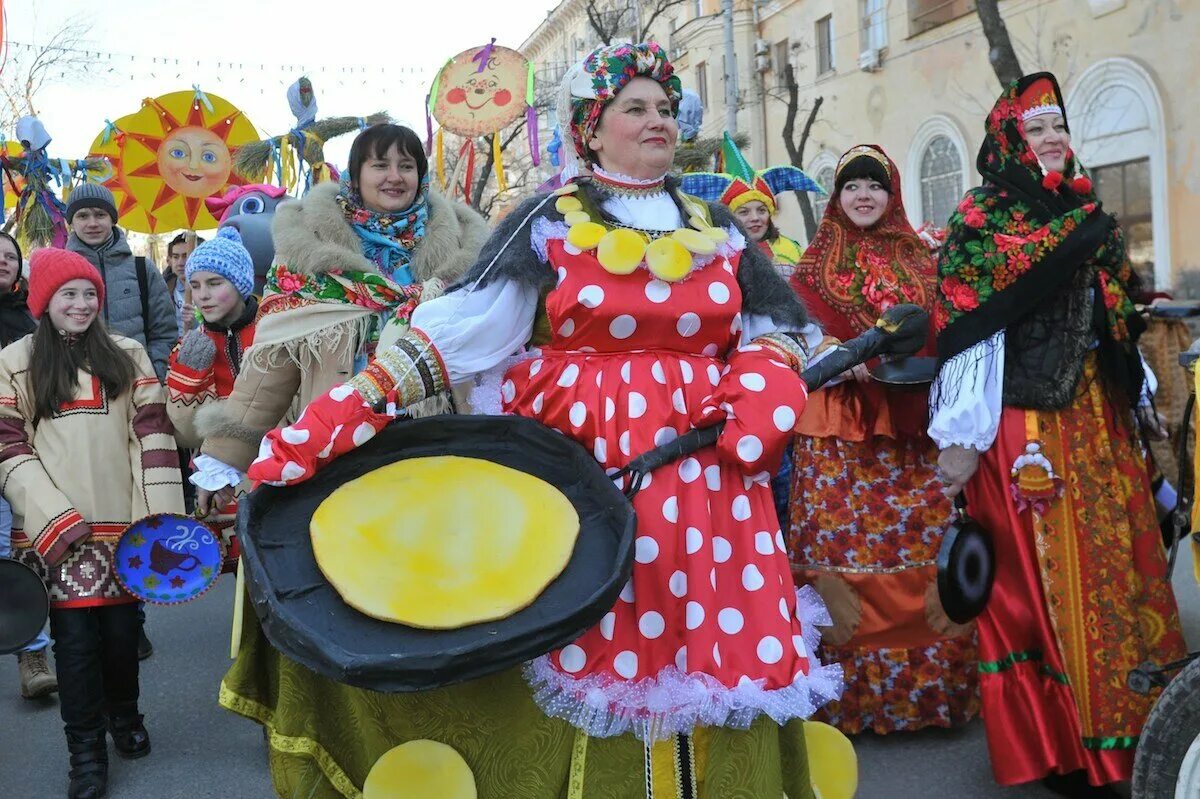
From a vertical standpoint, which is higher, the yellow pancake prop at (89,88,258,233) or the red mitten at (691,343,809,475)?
the yellow pancake prop at (89,88,258,233)

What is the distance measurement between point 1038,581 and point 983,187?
1178mm

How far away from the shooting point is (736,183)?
227 inches

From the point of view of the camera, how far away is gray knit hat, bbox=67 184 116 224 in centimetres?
577

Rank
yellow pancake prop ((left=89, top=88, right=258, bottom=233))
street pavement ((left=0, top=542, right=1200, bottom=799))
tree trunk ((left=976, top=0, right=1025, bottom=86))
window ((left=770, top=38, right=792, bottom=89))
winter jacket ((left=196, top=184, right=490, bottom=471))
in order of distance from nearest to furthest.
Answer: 1. winter jacket ((left=196, top=184, right=490, bottom=471))
2. street pavement ((left=0, top=542, right=1200, bottom=799))
3. yellow pancake prop ((left=89, top=88, right=258, bottom=233))
4. tree trunk ((left=976, top=0, right=1025, bottom=86))
5. window ((left=770, top=38, right=792, bottom=89))

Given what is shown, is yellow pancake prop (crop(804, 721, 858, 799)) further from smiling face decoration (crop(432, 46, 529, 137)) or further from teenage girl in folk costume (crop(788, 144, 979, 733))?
smiling face decoration (crop(432, 46, 529, 137))

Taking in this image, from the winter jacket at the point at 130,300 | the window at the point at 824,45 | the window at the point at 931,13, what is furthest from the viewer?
the window at the point at 824,45

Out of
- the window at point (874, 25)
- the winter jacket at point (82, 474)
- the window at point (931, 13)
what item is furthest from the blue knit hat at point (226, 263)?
the window at point (874, 25)

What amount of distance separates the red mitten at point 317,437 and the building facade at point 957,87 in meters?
14.8

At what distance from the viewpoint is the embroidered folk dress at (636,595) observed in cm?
230

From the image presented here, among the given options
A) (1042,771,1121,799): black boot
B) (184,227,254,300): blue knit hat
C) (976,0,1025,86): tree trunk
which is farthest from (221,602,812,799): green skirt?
(976,0,1025,86): tree trunk

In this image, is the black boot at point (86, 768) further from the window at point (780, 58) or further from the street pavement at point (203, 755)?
the window at point (780, 58)

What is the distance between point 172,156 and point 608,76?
7232mm

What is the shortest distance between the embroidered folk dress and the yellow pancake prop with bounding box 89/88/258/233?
7.02m

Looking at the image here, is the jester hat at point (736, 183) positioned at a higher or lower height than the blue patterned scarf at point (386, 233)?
higher
